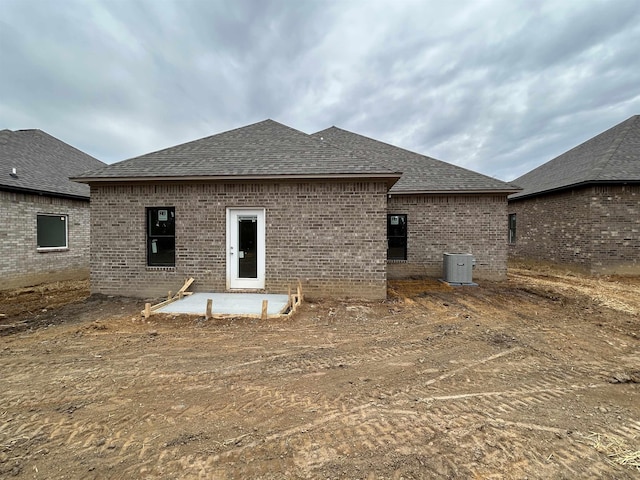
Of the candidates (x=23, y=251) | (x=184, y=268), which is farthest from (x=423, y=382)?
(x=23, y=251)

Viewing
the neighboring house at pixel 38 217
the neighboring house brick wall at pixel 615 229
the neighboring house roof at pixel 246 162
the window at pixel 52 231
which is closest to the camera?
the neighboring house roof at pixel 246 162

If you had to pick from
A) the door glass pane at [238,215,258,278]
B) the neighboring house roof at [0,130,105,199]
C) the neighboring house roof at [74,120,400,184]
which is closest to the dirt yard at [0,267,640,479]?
the door glass pane at [238,215,258,278]

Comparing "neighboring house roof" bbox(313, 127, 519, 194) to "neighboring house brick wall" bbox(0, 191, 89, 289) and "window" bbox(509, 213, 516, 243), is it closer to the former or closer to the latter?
→ "window" bbox(509, 213, 516, 243)

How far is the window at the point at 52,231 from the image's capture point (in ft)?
35.4

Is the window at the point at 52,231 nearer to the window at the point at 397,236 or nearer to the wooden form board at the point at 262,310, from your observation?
the wooden form board at the point at 262,310

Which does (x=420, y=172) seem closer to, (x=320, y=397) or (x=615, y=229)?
(x=615, y=229)

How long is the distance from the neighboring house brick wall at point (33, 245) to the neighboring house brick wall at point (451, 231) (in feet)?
41.1

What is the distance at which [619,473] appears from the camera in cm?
227

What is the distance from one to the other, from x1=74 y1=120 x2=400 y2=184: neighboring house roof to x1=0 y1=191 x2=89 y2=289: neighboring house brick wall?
4.15 meters

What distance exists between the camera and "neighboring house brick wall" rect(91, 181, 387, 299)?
7.84 metres

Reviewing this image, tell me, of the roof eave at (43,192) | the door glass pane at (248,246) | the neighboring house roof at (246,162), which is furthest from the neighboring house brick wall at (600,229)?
the roof eave at (43,192)

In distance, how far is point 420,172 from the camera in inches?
492

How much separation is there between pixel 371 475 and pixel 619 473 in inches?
74.5

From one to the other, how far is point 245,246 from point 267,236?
696 millimetres
